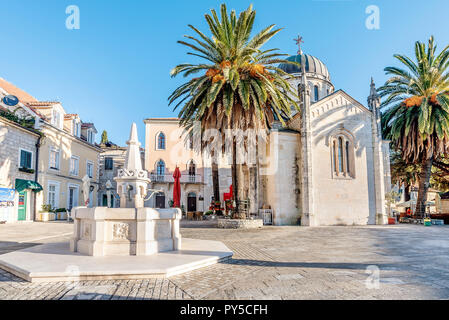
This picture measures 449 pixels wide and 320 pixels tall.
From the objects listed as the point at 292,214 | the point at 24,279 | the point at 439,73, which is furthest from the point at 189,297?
the point at 439,73

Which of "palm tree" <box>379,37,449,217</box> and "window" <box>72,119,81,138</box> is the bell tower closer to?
"palm tree" <box>379,37,449,217</box>

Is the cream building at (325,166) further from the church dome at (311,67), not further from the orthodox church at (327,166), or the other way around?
the church dome at (311,67)

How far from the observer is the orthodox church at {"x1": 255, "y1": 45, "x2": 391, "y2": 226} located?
829 inches

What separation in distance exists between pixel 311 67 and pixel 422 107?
12580mm

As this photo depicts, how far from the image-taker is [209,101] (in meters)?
16.8

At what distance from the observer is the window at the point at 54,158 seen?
89.3ft

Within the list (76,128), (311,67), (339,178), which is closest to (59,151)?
(76,128)

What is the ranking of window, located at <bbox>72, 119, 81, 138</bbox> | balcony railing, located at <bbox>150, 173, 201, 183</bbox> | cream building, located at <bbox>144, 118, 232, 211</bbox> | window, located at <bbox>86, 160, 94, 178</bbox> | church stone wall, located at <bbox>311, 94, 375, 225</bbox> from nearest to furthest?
church stone wall, located at <bbox>311, 94, 375, 225</bbox>
window, located at <bbox>72, 119, 81, 138</bbox>
window, located at <bbox>86, 160, 94, 178</bbox>
balcony railing, located at <bbox>150, 173, 201, 183</bbox>
cream building, located at <bbox>144, 118, 232, 211</bbox>

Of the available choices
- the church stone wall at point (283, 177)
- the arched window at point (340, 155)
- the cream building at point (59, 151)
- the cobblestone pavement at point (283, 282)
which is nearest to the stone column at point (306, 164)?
the church stone wall at point (283, 177)

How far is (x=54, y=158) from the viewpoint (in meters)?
27.8

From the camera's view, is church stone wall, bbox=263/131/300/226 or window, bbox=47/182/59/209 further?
window, bbox=47/182/59/209

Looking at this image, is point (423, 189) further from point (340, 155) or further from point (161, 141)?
point (161, 141)

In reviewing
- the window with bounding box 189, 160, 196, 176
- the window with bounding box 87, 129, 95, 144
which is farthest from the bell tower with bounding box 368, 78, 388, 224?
the window with bounding box 87, 129, 95, 144
